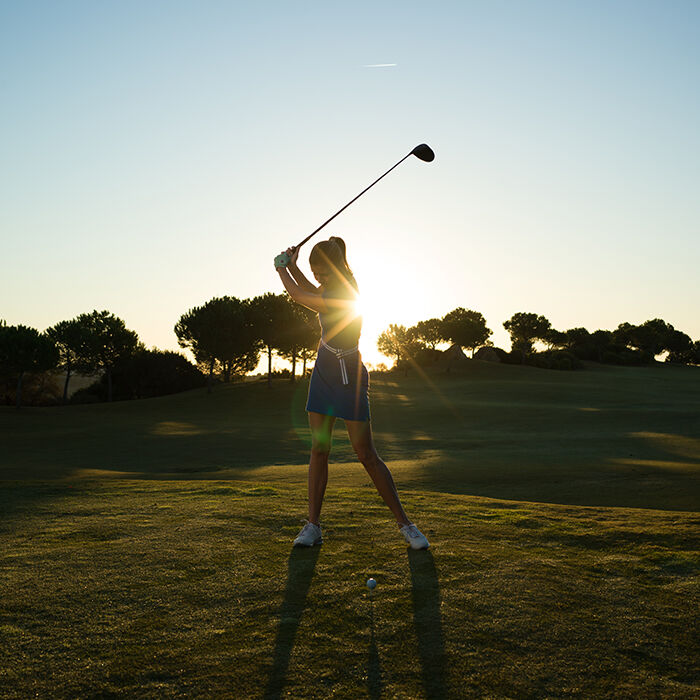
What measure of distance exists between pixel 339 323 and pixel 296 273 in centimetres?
73

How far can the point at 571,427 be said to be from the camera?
30.0 metres

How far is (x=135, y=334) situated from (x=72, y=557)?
2839 inches

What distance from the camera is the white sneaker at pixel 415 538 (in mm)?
5105

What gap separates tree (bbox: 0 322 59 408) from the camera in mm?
55188

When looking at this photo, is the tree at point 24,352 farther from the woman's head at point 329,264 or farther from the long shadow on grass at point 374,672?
the long shadow on grass at point 374,672

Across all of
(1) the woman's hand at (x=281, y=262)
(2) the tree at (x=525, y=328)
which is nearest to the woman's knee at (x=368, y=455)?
(1) the woman's hand at (x=281, y=262)

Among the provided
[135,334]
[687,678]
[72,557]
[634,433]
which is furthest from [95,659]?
[135,334]

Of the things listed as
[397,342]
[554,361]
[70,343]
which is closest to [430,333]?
[397,342]

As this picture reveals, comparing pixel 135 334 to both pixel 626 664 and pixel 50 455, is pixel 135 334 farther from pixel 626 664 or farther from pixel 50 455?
pixel 626 664

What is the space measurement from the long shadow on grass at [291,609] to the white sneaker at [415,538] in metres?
0.75

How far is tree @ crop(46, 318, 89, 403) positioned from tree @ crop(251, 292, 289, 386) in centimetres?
1924

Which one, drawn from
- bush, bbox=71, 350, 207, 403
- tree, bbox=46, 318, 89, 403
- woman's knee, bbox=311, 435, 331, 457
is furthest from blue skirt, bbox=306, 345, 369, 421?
bush, bbox=71, 350, 207, 403

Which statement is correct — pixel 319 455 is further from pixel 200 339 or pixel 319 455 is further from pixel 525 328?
pixel 525 328

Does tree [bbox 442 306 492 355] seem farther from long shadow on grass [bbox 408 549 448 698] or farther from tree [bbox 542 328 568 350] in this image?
long shadow on grass [bbox 408 549 448 698]
